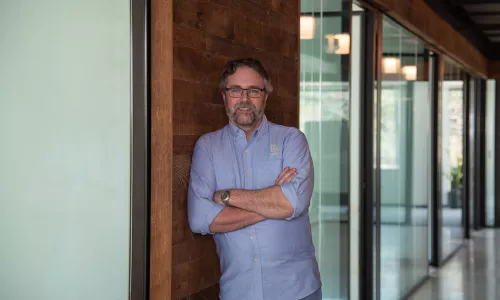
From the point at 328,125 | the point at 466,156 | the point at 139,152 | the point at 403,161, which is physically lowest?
the point at 466,156

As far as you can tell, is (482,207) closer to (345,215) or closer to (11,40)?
(345,215)

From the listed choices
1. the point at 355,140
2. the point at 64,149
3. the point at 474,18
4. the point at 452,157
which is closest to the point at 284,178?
the point at 64,149

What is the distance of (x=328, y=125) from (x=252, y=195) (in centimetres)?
224

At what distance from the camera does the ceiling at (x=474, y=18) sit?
358 inches

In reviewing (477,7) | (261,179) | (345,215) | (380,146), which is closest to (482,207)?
(477,7)

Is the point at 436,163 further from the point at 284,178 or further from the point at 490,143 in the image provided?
the point at 284,178

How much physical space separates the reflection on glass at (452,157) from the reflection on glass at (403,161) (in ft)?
5.69

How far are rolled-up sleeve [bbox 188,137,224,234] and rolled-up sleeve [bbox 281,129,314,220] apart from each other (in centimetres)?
29

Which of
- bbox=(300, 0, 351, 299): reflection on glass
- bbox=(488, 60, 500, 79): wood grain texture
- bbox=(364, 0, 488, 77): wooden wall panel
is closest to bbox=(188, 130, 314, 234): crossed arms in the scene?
bbox=(300, 0, 351, 299): reflection on glass

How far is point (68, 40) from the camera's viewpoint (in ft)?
9.40

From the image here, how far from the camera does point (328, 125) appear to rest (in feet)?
17.1

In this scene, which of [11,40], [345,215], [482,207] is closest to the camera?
[11,40]

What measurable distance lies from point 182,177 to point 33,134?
0.63 m

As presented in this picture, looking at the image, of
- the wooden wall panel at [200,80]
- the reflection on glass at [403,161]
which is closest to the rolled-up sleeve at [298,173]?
the wooden wall panel at [200,80]
